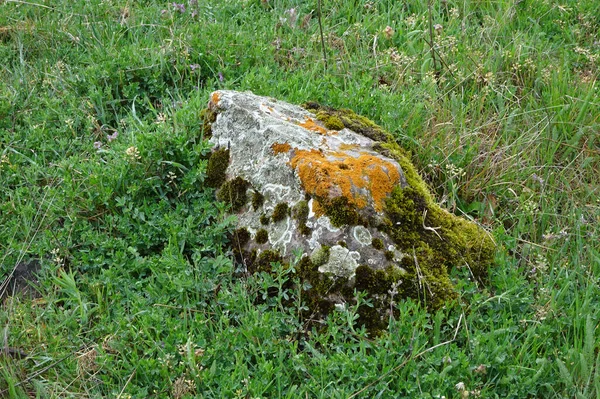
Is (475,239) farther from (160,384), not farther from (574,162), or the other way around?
(160,384)

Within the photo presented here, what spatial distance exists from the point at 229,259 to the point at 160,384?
0.81 meters

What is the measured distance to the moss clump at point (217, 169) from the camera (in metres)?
4.03

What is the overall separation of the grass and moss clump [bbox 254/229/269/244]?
0.22 meters

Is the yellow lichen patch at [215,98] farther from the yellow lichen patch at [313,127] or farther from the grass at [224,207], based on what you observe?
the yellow lichen patch at [313,127]

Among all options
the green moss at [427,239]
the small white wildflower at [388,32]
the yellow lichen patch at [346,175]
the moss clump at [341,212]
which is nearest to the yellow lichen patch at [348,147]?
the yellow lichen patch at [346,175]

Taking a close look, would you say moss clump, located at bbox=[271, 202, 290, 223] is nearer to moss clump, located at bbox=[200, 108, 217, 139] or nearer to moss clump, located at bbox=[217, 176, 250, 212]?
moss clump, located at bbox=[217, 176, 250, 212]

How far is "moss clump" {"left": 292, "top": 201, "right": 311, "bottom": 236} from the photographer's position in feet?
11.8

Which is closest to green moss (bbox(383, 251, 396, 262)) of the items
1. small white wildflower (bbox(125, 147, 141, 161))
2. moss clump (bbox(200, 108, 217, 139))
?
moss clump (bbox(200, 108, 217, 139))

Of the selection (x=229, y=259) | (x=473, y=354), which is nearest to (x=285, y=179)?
(x=229, y=259)

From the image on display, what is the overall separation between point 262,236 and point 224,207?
333 millimetres

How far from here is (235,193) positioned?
3.94m

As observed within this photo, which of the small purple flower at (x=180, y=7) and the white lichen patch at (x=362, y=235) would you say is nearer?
the white lichen patch at (x=362, y=235)

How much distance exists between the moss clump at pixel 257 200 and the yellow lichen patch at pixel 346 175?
271 millimetres

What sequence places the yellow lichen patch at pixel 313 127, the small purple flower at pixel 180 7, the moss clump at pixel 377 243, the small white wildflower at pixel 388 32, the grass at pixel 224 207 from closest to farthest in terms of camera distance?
the grass at pixel 224 207
the moss clump at pixel 377 243
the yellow lichen patch at pixel 313 127
the small white wildflower at pixel 388 32
the small purple flower at pixel 180 7
